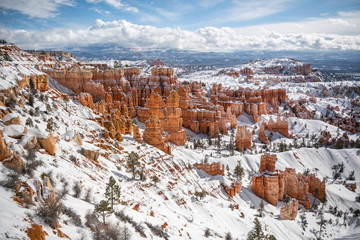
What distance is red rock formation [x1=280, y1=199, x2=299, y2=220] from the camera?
3672 centimetres

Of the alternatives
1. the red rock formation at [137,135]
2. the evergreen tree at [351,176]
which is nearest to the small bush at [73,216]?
the red rock formation at [137,135]

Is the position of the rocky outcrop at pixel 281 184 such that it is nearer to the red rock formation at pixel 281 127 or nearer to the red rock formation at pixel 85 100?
the red rock formation at pixel 281 127

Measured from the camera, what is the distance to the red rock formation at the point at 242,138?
6156cm

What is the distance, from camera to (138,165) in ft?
94.0

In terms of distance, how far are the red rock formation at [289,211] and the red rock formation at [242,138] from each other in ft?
79.9

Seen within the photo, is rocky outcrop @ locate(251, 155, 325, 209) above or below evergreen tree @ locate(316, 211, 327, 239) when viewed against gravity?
above

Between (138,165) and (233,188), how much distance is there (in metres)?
18.8

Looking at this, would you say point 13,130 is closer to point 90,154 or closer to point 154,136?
point 90,154

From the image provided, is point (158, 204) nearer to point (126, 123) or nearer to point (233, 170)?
point (126, 123)

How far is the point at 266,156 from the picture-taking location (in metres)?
45.9

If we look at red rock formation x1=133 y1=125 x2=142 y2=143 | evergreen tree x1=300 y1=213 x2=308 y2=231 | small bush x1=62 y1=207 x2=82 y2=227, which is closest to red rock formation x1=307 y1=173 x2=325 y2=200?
evergreen tree x1=300 y1=213 x2=308 y2=231

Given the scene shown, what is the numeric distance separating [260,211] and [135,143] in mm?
22441

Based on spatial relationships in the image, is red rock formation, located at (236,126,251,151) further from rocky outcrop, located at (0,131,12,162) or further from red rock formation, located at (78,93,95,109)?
rocky outcrop, located at (0,131,12,162)

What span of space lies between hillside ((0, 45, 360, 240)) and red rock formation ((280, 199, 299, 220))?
849mm
